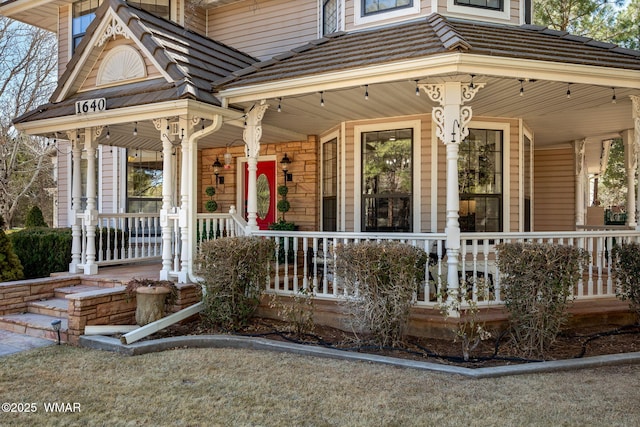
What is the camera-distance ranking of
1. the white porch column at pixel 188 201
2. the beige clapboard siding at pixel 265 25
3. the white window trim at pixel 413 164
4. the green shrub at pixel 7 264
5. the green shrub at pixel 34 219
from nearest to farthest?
the white porch column at pixel 188 201
the green shrub at pixel 7 264
the white window trim at pixel 413 164
the beige clapboard siding at pixel 265 25
the green shrub at pixel 34 219

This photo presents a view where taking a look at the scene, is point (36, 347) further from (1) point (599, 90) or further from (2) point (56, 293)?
(1) point (599, 90)

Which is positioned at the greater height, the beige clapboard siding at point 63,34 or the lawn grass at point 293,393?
the beige clapboard siding at point 63,34

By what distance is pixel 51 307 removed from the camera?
6.00m

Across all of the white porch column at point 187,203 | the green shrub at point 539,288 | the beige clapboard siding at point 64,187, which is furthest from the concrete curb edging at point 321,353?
the beige clapboard siding at point 64,187

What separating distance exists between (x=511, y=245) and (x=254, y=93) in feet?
12.1

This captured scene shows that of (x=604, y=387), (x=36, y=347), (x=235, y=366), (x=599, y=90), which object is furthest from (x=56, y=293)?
(x=599, y=90)

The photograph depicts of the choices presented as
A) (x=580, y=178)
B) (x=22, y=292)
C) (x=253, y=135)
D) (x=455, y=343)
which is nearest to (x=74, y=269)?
(x=22, y=292)

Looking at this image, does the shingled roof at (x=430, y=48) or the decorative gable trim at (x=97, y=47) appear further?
the decorative gable trim at (x=97, y=47)

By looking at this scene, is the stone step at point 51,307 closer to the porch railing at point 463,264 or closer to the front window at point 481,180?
the porch railing at point 463,264

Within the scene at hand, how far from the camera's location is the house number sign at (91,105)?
6.50 metres

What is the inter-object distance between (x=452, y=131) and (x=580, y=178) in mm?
7866

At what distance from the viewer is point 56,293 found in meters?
6.62

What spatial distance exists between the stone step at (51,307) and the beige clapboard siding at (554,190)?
11.2m

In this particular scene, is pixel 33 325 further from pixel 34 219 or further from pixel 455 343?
pixel 34 219
